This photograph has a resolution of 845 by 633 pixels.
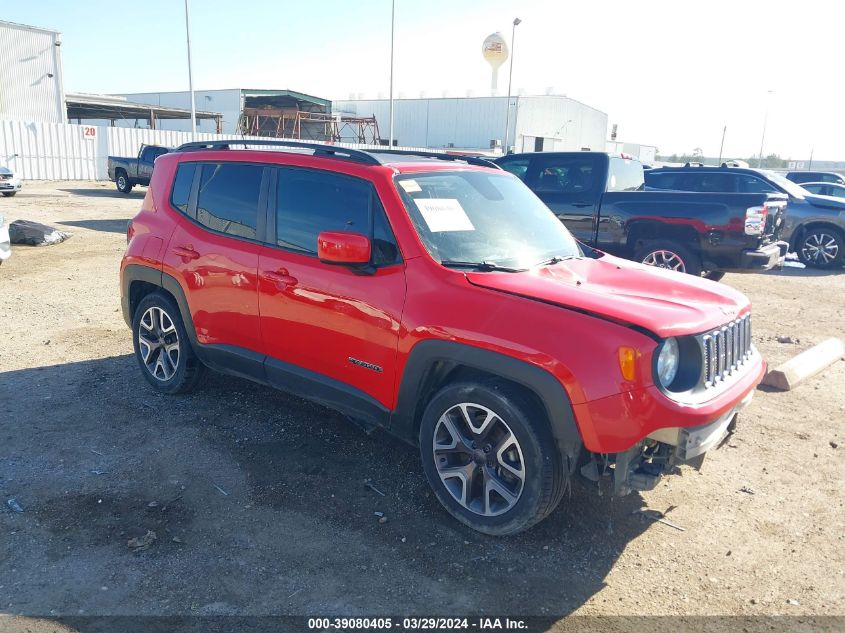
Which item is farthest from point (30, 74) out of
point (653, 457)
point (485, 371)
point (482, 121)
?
point (653, 457)

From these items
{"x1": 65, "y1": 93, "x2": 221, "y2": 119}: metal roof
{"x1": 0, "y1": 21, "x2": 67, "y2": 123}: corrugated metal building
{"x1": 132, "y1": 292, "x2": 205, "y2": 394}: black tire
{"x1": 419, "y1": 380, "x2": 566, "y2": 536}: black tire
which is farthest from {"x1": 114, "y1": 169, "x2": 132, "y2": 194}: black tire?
{"x1": 419, "y1": 380, "x2": 566, "y2": 536}: black tire

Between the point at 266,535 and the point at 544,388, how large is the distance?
64.5 inches

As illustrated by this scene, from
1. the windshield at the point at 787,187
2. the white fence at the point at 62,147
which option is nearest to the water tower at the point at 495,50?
the white fence at the point at 62,147

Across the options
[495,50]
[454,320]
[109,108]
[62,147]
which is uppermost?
[495,50]

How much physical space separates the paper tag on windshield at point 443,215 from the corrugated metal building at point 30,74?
36.4 m

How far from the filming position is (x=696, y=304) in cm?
344

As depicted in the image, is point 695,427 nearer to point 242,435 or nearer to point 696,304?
point 696,304

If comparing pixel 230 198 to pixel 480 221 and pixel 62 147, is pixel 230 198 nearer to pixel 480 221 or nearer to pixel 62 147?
pixel 480 221

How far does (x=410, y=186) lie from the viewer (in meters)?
3.81

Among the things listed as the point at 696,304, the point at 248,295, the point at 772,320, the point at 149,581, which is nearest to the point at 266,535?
the point at 149,581

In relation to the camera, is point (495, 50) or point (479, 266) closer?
point (479, 266)

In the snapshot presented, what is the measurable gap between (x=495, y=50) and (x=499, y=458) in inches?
2099

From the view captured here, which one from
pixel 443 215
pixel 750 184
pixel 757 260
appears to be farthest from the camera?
pixel 750 184

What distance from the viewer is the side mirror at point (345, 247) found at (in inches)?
137
